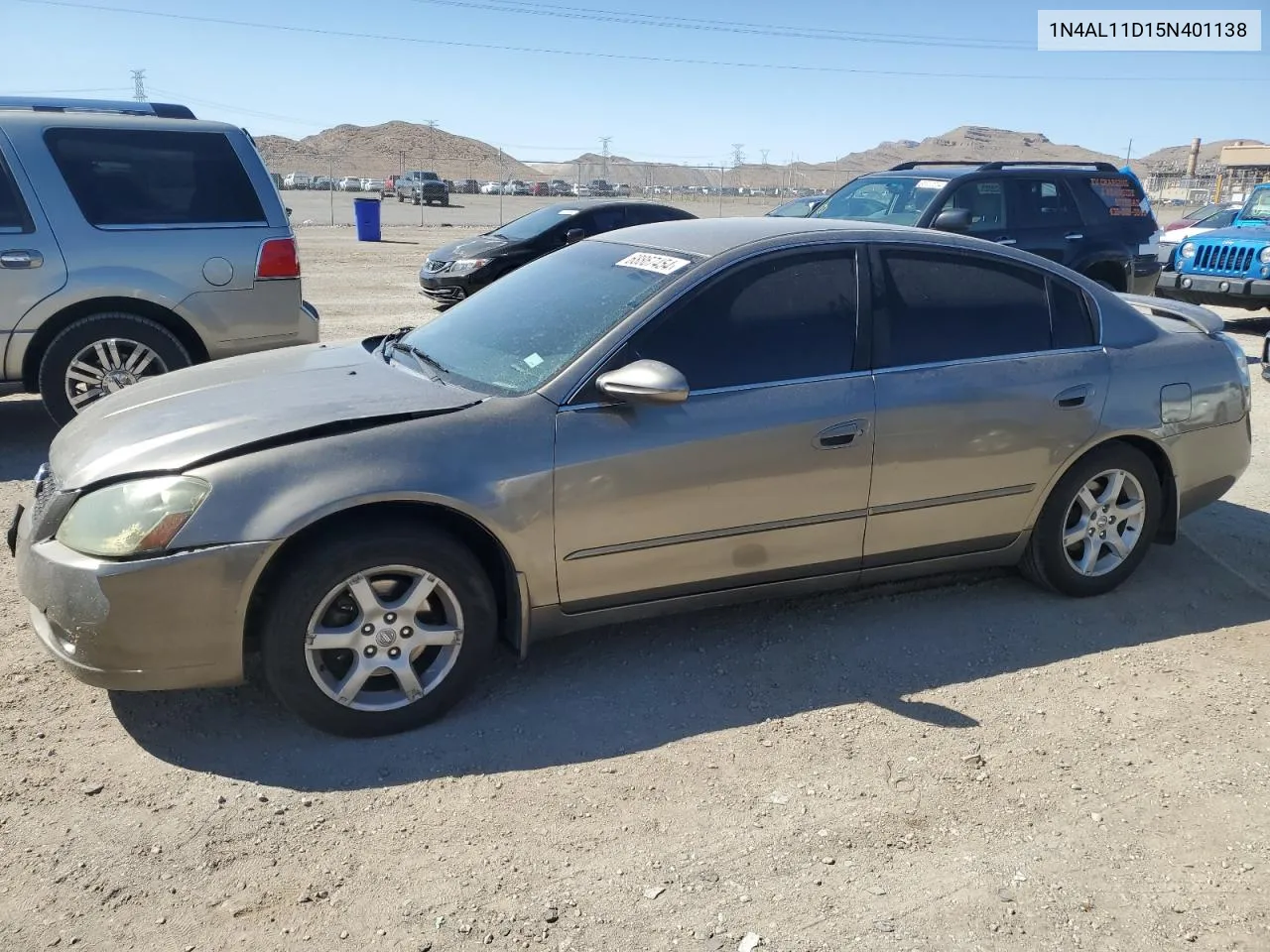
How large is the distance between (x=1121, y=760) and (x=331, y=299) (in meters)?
12.0

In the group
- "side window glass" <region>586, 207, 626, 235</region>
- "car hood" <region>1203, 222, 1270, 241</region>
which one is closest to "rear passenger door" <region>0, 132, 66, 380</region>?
"side window glass" <region>586, 207, 626, 235</region>

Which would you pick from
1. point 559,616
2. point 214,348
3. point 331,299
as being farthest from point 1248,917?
point 331,299

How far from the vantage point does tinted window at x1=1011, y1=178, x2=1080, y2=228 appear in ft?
33.2

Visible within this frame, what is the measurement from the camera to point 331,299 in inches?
535

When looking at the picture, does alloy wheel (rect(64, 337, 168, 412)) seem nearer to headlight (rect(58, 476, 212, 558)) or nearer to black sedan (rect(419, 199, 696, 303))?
headlight (rect(58, 476, 212, 558))

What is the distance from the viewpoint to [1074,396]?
4.32m

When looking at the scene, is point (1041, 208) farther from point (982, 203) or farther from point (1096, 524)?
point (1096, 524)

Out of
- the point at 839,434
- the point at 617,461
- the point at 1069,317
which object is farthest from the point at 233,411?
the point at 1069,317

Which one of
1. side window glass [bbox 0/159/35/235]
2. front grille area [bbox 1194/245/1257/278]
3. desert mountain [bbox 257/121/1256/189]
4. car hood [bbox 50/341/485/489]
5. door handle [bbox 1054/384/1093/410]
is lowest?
door handle [bbox 1054/384/1093/410]

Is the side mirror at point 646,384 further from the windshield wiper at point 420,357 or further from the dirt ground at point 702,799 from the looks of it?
the dirt ground at point 702,799

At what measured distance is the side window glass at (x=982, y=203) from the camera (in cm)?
986

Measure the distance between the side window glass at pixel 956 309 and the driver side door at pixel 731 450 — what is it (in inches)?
8.0

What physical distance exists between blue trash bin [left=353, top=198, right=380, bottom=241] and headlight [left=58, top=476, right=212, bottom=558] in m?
22.3

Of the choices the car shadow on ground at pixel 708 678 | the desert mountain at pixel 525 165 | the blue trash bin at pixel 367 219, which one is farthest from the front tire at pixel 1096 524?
the desert mountain at pixel 525 165
